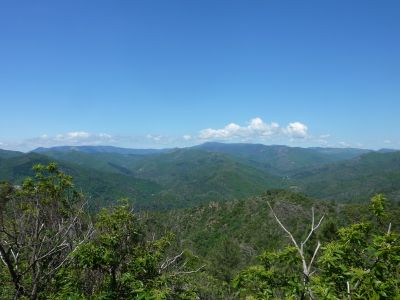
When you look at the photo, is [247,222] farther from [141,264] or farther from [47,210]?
[141,264]

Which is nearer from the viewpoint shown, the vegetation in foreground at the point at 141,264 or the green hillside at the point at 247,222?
the vegetation in foreground at the point at 141,264

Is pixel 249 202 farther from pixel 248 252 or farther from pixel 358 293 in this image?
pixel 358 293

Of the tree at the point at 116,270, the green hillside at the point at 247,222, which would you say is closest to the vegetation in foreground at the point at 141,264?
the tree at the point at 116,270

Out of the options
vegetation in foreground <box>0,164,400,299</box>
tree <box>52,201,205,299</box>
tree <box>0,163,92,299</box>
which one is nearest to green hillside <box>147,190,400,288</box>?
tree <box>0,163,92,299</box>

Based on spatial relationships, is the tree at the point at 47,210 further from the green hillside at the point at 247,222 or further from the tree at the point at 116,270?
the green hillside at the point at 247,222

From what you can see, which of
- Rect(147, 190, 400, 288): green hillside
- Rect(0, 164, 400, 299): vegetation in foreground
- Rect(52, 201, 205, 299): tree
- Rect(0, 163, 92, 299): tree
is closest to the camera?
Rect(0, 164, 400, 299): vegetation in foreground

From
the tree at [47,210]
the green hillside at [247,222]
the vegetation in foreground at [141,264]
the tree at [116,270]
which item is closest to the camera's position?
the vegetation in foreground at [141,264]

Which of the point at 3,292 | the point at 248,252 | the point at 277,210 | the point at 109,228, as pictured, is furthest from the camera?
the point at 277,210

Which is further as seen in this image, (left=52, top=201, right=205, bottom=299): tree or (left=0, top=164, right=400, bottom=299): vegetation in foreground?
(left=52, top=201, right=205, bottom=299): tree

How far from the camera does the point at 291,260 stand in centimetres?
779

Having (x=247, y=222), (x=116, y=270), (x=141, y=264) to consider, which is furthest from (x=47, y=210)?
(x=247, y=222)

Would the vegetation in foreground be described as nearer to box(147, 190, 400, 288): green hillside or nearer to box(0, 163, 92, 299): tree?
box(0, 163, 92, 299): tree

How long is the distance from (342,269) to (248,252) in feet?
324

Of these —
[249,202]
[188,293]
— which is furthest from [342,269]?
[249,202]
